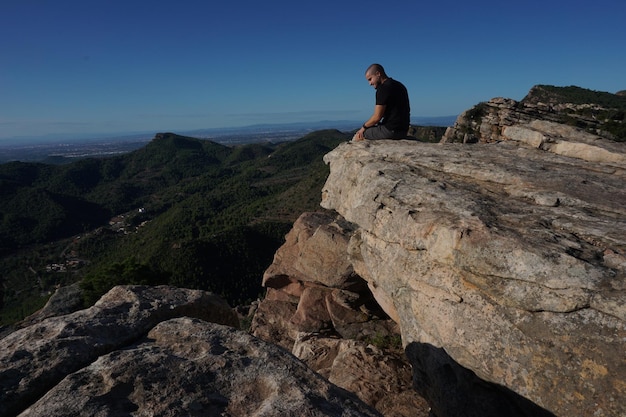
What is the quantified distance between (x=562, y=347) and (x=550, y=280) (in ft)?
4.08

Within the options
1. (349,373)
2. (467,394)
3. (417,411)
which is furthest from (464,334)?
(349,373)

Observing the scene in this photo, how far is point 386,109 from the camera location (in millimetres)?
14461

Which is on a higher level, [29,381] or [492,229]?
[492,229]

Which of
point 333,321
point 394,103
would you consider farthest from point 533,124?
point 333,321

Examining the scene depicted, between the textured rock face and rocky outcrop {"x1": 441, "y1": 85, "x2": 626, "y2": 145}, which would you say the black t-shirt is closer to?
the textured rock face

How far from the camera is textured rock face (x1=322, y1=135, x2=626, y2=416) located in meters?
6.48

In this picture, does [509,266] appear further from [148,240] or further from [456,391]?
[148,240]

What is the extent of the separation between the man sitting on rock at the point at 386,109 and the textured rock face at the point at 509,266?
268 cm

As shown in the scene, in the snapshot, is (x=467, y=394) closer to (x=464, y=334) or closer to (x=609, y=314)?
(x=464, y=334)

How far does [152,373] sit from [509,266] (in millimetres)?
6957

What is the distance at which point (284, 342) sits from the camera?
16312 mm

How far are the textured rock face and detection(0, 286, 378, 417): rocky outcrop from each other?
393cm

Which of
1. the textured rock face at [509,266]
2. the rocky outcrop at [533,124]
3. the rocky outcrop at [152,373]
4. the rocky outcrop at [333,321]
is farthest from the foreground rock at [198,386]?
the rocky outcrop at [533,124]

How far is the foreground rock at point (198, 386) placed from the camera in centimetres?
456
